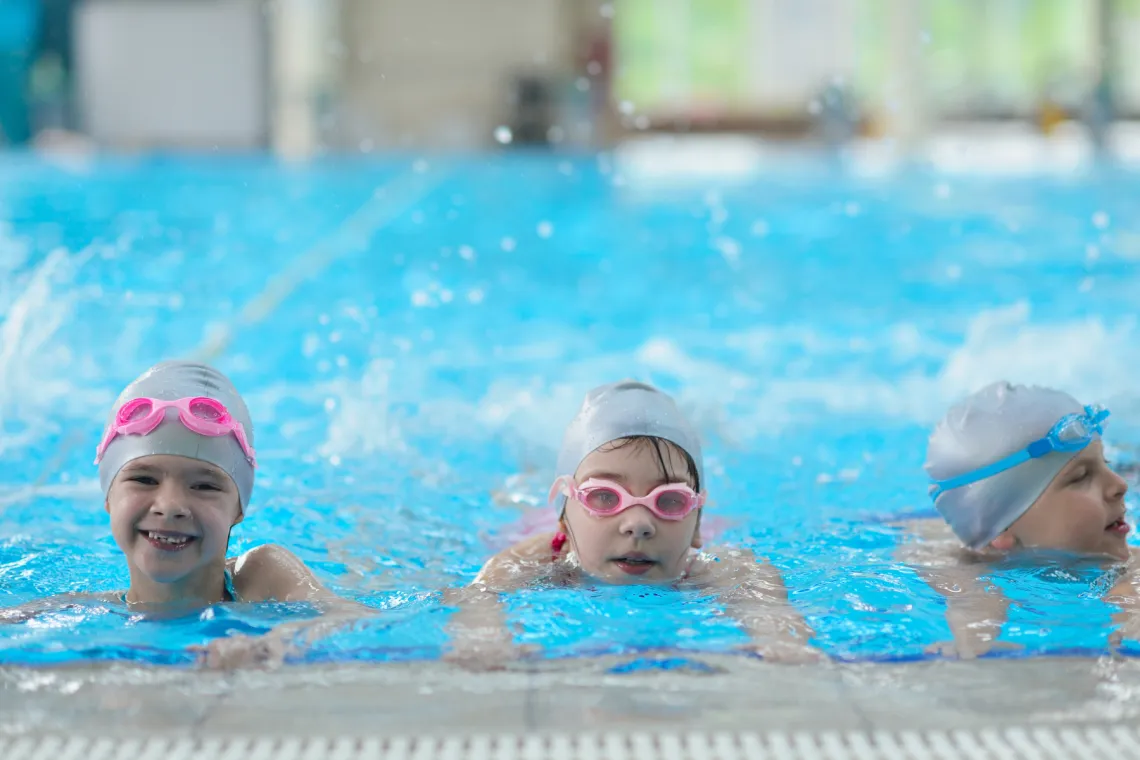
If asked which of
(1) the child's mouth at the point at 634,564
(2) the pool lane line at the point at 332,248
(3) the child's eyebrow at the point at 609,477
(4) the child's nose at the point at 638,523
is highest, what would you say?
(3) the child's eyebrow at the point at 609,477

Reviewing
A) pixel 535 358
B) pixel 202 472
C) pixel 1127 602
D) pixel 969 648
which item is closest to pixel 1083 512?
pixel 1127 602

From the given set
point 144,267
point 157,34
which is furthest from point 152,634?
point 157,34

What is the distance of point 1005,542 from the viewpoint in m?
3.38

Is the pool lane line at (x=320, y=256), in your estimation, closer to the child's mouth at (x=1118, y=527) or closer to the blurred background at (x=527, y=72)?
the child's mouth at (x=1118, y=527)

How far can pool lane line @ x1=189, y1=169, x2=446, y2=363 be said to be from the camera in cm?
→ 739

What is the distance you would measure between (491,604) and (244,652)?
0.63 meters

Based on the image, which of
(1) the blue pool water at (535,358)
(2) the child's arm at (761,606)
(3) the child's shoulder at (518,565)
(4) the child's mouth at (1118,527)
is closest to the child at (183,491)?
(1) the blue pool water at (535,358)

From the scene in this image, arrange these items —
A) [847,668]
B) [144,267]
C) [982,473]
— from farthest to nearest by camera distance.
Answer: [144,267], [982,473], [847,668]

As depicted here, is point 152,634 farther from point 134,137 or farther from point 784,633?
point 134,137

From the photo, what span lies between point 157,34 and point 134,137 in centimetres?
173

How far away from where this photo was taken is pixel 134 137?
76.1ft

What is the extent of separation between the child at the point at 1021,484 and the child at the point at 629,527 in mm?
479

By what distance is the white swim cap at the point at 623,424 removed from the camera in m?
3.18

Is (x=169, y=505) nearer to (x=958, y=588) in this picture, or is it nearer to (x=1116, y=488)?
(x=958, y=588)
